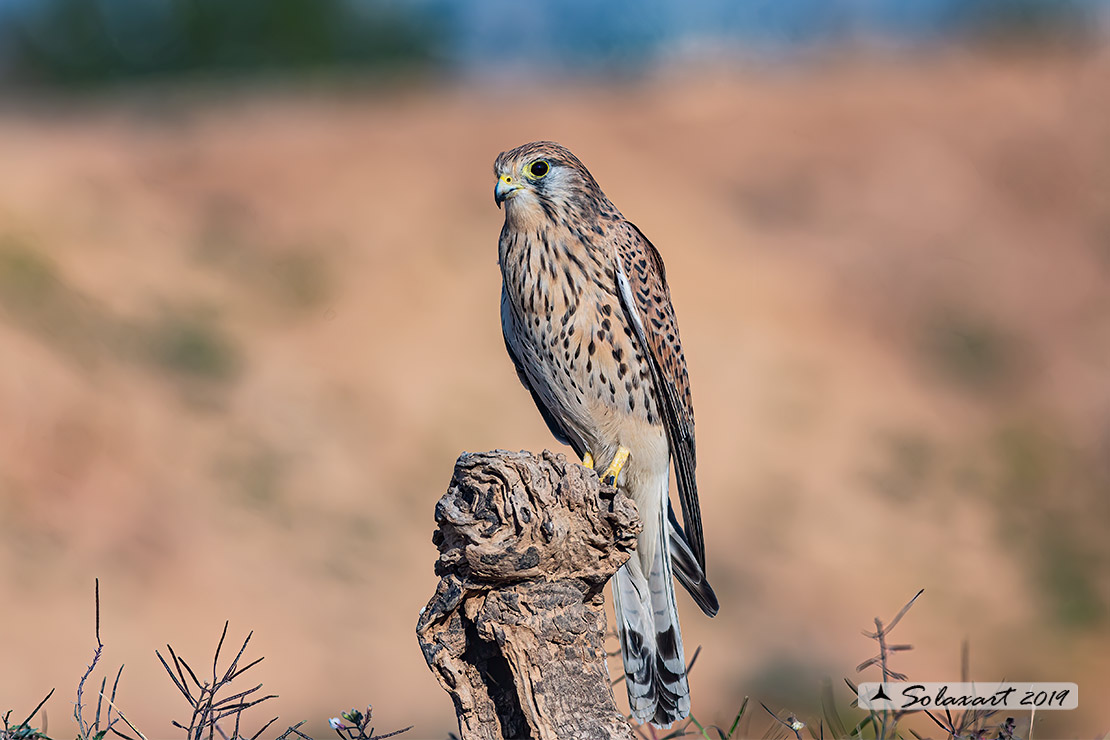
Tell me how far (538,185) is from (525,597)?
1.80m

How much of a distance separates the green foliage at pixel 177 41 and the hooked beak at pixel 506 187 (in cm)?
2214

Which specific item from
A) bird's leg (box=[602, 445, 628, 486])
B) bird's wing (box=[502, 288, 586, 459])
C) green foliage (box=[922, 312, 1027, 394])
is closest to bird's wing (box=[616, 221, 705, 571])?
bird's leg (box=[602, 445, 628, 486])

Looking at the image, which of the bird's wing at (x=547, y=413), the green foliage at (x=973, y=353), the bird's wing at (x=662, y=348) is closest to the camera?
the bird's wing at (x=662, y=348)

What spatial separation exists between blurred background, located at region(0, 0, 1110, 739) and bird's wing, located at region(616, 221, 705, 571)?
8.12ft

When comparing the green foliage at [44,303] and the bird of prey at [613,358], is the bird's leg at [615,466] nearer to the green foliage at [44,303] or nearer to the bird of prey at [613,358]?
the bird of prey at [613,358]

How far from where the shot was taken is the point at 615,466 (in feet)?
15.3

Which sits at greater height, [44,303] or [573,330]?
[44,303]

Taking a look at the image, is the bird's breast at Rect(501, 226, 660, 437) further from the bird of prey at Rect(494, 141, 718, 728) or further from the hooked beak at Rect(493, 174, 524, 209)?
the hooked beak at Rect(493, 174, 524, 209)

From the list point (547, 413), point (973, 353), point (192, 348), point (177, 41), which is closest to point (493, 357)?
point (192, 348)

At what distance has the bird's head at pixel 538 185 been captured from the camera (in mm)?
4492

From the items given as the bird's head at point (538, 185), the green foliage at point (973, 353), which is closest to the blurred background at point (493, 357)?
the green foliage at point (973, 353)

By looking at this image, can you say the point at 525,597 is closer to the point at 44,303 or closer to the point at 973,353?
the point at 44,303

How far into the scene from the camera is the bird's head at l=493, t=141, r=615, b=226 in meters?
4.49

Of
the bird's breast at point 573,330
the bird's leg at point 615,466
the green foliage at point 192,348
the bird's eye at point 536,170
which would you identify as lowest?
the bird's leg at point 615,466
